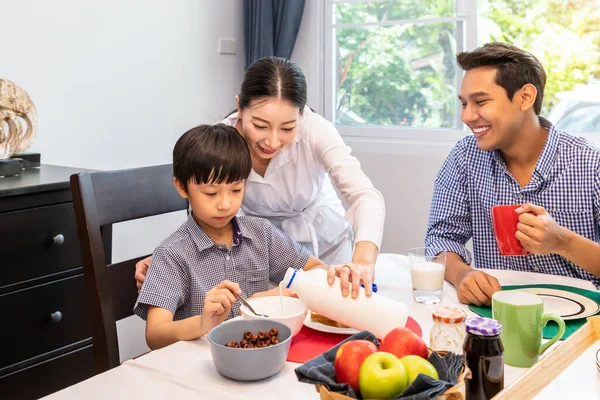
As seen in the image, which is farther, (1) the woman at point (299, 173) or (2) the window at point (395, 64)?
(2) the window at point (395, 64)

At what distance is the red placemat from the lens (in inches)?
46.2

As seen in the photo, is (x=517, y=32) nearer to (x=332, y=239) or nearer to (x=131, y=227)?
(x=332, y=239)

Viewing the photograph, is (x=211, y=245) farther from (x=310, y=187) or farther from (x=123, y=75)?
(x=123, y=75)

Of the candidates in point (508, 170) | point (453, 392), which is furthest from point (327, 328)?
point (508, 170)

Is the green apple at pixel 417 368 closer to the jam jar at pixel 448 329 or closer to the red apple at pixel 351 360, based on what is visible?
the red apple at pixel 351 360

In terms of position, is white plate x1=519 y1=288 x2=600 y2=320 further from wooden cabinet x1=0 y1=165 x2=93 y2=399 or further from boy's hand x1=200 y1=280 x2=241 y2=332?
wooden cabinet x1=0 y1=165 x2=93 y2=399

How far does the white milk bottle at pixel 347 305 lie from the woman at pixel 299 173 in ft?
1.20

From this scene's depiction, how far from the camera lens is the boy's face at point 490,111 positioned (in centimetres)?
189

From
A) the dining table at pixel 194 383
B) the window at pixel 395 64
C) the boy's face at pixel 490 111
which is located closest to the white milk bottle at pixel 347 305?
the dining table at pixel 194 383

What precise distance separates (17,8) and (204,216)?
5.23ft

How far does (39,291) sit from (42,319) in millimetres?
93

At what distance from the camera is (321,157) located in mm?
1952

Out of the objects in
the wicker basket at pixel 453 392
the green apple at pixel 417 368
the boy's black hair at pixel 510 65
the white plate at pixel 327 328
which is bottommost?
the white plate at pixel 327 328

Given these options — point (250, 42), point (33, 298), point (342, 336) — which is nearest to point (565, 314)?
point (342, 336)
